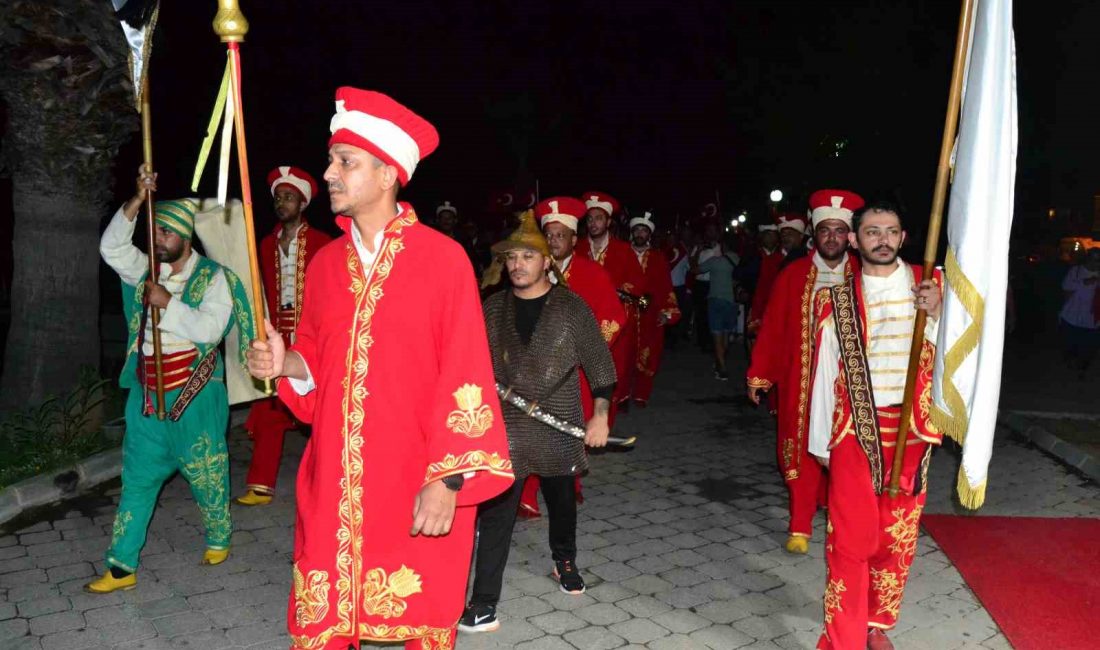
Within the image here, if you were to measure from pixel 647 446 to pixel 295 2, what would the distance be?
34.4 feet

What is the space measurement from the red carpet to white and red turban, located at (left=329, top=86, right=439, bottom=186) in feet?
12.2

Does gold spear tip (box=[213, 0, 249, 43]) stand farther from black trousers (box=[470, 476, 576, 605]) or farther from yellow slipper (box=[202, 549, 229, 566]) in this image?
yellow slipper (box=[202, 549, 229, 566])

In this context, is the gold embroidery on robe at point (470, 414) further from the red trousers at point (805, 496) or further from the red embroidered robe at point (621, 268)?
the red embroidered robe at point (621, 268)

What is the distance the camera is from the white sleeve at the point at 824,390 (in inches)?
178

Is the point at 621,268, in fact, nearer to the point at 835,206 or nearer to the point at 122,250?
the point at 835,206

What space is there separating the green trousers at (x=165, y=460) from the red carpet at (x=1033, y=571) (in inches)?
164

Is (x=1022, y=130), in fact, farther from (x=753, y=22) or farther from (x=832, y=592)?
(x=832, y=592)

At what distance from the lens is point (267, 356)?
10.2ft

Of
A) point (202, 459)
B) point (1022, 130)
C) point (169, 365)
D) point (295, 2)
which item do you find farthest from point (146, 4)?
point (1022, 130)

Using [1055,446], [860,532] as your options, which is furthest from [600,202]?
[860,532]

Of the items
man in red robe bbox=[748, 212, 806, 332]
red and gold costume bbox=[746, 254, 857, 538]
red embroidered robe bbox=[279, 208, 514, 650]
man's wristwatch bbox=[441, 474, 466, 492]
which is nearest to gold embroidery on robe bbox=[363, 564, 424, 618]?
red embroidered robe bbox=[279, 208, 514, 650]

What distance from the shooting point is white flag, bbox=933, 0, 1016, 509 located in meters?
3.76

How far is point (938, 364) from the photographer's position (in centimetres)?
403

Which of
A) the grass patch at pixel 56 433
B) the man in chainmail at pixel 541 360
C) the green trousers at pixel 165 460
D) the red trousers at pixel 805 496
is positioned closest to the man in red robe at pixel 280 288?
the green trousers at pixel 165 460
